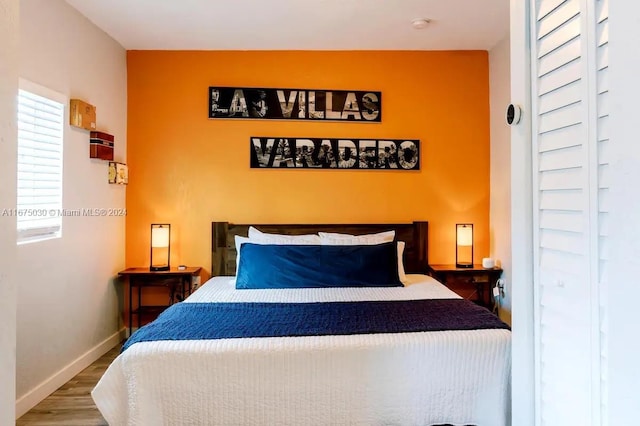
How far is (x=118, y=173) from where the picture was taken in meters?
3.57

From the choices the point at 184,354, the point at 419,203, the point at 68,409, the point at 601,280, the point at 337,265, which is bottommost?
the point at 68,409

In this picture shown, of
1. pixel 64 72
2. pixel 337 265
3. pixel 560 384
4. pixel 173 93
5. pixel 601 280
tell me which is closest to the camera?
pixel 601 280

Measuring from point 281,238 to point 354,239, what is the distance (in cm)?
64

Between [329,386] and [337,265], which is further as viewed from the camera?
[337,265]

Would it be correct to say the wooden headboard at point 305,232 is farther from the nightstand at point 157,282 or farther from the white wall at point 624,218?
the white wall at point 624,218

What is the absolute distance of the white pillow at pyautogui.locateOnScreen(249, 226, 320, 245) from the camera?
11.4 feet

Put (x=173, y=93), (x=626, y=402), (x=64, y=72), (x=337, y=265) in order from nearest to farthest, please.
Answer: (x=626, y=402) → (x=64, y=72) → (x=337, y=265) → (x=173, y=93)

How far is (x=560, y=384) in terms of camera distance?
2.98ft

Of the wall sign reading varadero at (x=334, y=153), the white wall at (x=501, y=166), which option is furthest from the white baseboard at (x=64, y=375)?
the white wall at (x=501, y=166)

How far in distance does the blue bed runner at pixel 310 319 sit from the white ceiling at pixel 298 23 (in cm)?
214

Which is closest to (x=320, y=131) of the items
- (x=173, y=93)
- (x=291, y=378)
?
(x=173, y=93)

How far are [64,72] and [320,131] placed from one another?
2087 mm

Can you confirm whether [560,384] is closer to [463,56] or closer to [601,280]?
[601,280]

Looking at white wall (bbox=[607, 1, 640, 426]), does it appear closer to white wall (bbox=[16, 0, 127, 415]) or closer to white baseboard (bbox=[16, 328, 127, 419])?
white wall (bbox=[16, 0, 127, 415])
